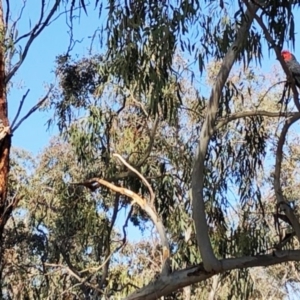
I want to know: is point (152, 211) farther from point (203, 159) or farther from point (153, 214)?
point (203, 159)

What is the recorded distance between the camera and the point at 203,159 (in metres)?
3.60

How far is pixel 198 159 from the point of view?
357 centimetres

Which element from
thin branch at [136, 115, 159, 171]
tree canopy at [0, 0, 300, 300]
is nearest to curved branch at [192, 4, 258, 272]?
tree canopy at [0, 0, 300, 300]

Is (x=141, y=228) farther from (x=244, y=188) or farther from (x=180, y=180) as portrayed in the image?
(x=244, y=188)

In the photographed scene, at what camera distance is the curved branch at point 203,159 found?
138 inches

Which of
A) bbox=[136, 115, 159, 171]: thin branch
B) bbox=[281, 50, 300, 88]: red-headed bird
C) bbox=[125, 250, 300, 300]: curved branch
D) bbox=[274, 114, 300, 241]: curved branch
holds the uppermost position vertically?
bbox=[136, 115, 159, 171]: thin branch

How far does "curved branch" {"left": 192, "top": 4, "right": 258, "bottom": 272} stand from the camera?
138 inches

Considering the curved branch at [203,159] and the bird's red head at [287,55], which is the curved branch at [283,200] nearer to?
the bird's red head at [287,55]

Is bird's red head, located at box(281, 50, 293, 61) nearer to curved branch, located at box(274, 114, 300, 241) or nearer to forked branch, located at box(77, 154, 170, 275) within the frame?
curved branch, located at box(274, 114, 300, 241)

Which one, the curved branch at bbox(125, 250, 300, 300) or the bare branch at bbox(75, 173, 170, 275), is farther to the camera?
the bare branch at bbox(75, 173, 170, 275)

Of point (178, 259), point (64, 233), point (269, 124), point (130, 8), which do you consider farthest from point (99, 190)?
point (130, 8)

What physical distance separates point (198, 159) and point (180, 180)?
91.8 inches

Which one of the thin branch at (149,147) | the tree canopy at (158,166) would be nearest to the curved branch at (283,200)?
the tree canopy at (158,166)

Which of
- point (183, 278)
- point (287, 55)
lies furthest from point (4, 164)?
point (287, 55)
